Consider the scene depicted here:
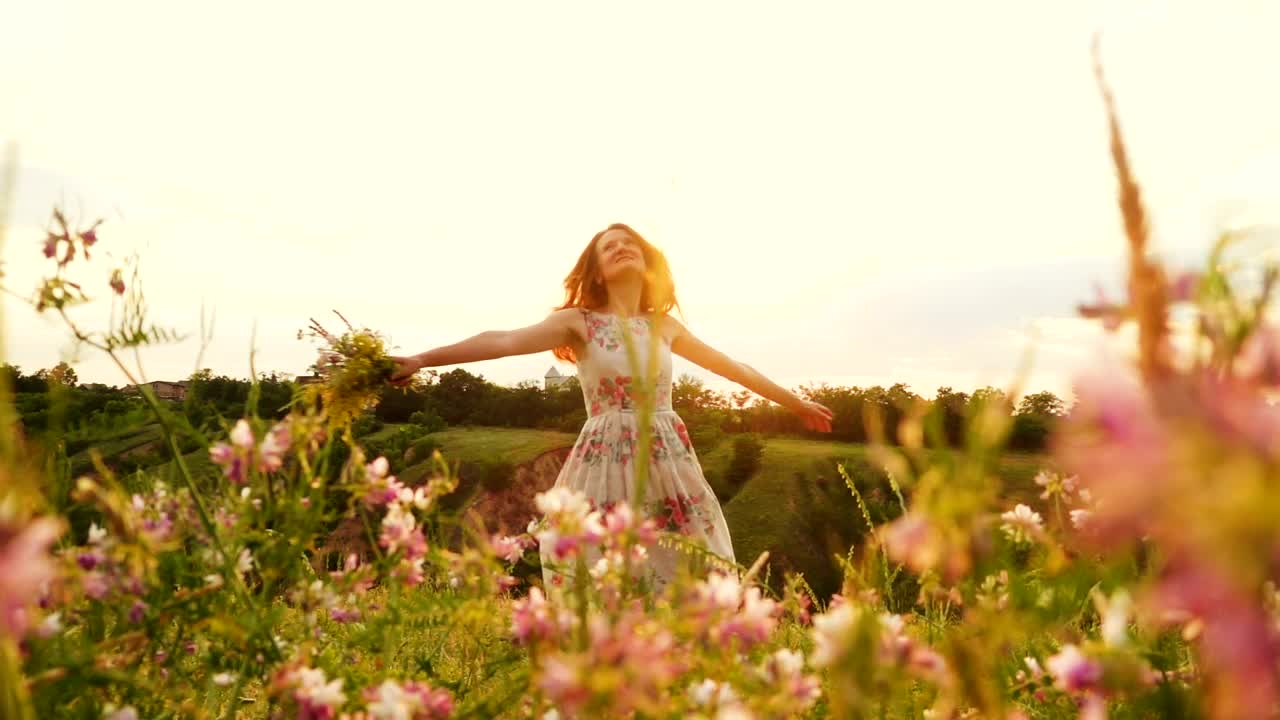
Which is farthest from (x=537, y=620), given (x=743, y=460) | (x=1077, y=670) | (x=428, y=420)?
(x=428, y=420)

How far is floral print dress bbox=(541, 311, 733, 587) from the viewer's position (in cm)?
524

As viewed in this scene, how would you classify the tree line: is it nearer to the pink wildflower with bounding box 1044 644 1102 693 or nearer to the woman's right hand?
the woman's right hand

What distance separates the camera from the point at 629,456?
17.4 ft

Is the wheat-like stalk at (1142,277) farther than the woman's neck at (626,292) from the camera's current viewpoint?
No

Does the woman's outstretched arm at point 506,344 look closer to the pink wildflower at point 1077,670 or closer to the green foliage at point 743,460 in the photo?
the pink wildflower at point 1077,670

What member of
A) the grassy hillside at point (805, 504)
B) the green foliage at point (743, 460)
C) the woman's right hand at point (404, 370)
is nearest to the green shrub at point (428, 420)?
the grassy hillside at point (805, 504)

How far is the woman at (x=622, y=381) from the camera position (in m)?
5.24

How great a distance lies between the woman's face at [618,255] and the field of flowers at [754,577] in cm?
342

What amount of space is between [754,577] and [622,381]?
13.4ft

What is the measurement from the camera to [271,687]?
1.46m

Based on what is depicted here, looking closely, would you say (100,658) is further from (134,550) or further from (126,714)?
(134,550)

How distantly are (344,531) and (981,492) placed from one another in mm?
9237

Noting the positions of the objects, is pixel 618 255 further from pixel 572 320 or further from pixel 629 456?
pixel 629 456

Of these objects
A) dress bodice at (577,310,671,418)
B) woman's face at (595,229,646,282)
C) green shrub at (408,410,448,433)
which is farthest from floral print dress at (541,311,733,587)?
green shrub at (408,410,448,433)
